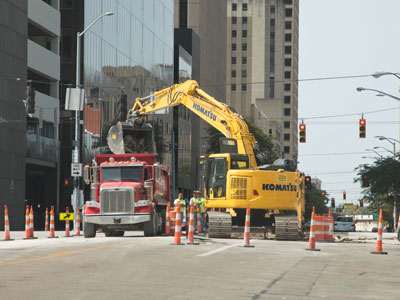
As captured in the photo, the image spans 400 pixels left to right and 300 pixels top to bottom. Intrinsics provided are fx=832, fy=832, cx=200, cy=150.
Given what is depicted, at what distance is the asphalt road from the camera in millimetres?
11469

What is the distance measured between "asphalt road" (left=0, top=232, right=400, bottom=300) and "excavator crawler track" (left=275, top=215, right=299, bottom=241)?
799 centimetres

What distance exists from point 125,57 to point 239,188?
48148 mm

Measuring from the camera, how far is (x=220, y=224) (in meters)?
29.0

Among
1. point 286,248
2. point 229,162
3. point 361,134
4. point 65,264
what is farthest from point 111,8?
point 65,264

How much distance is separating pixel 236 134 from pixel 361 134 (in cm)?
1894

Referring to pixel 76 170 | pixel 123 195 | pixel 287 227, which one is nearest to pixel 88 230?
pixel 123 195

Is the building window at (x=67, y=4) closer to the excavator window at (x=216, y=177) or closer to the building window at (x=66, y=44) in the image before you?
the building window at (x=66, y=44)

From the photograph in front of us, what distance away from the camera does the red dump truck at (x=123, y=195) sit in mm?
30125

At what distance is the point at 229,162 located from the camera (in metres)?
30.0

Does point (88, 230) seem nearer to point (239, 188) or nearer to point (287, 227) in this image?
point (239, 188)

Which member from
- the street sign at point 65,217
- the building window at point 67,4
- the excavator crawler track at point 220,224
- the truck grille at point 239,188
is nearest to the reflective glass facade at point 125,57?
the building window at point 67,4

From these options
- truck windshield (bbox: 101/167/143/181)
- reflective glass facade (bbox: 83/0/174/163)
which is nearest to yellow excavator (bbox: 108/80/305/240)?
truck windshield (bbox: 101/167/143/181)

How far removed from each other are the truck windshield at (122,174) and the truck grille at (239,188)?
4026 millimetres

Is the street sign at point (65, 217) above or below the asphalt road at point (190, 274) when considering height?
above
